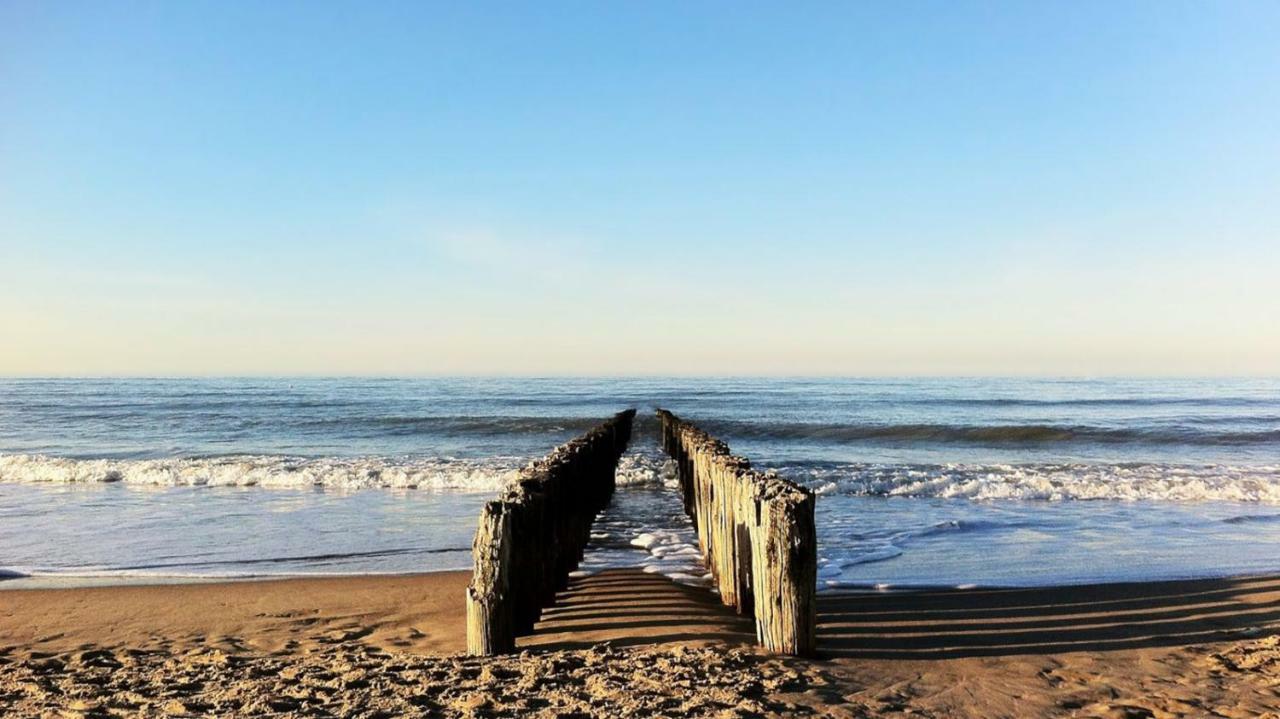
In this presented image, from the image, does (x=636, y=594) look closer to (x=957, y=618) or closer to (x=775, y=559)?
(x=775, y=559)

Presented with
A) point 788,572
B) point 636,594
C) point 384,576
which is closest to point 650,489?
point 384,576

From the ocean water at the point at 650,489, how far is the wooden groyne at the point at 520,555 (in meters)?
1.51

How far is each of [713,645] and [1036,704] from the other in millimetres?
1906

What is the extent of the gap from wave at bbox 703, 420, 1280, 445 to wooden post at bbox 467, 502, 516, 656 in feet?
79.4

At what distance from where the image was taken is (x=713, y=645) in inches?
215

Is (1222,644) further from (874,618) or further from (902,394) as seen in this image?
(902,394)

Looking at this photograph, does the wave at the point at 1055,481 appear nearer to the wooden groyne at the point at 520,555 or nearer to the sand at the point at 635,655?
the sand at the point at 635,655

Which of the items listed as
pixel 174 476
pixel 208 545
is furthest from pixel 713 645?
pixel 174 476

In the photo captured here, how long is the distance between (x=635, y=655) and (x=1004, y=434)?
1024 inches

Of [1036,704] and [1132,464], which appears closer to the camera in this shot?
[1036,704]

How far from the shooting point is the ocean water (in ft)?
30.6

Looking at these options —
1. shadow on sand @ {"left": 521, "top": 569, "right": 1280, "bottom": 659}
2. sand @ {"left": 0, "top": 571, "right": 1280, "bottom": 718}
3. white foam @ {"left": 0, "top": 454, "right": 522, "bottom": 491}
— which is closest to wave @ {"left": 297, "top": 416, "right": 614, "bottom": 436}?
white foam @ {"left": 0, "top": 454, "right": 522, "bottom": 491}

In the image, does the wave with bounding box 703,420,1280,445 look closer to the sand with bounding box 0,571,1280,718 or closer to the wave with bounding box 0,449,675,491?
the wave with bounding box 0,449,675,491

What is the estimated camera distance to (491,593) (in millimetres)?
5254
